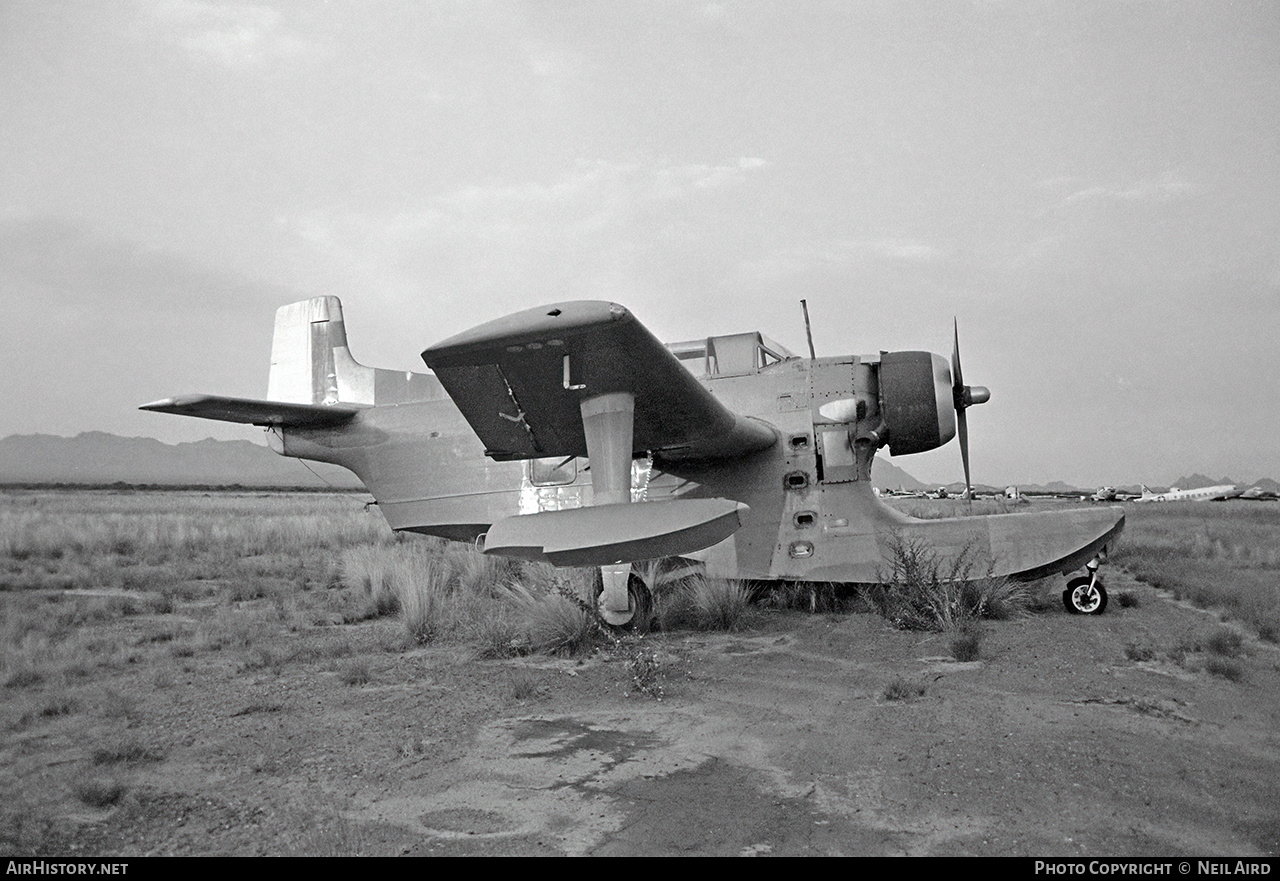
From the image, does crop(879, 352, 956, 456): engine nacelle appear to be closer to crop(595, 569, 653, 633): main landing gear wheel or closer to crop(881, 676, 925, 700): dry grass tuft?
crop(595, 569, 653, 633): main landing gear wheel

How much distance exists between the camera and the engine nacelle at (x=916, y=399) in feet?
28.0

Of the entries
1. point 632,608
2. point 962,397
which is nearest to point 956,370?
point 962,397

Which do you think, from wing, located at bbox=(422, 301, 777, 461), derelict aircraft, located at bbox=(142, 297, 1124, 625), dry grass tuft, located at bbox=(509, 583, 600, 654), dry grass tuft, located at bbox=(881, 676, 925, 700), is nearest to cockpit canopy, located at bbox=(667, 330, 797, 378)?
derelict aircraft, located at bbox=(142, 297, 1124, 625)

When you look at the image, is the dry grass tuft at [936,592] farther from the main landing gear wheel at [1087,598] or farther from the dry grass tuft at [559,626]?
the dry grass tuft at [559,626]

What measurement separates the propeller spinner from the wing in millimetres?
2694

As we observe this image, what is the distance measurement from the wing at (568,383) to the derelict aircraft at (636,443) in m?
0.02

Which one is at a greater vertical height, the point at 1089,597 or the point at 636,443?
the point at 636,443

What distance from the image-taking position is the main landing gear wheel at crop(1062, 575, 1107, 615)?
26.3 ft

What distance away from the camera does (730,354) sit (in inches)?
A: 365

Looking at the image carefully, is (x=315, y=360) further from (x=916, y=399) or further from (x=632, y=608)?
(x=916, y=399)

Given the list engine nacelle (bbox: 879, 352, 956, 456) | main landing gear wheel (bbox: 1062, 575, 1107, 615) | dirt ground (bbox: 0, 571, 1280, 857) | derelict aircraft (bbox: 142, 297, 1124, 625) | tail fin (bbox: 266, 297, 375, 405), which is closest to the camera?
dirt ground (bbox: 0, 571, 1280, 857)

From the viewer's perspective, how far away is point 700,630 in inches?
316

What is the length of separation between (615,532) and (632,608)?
2717 mm

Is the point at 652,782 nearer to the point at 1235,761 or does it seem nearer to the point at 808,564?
the point at 1235,761
